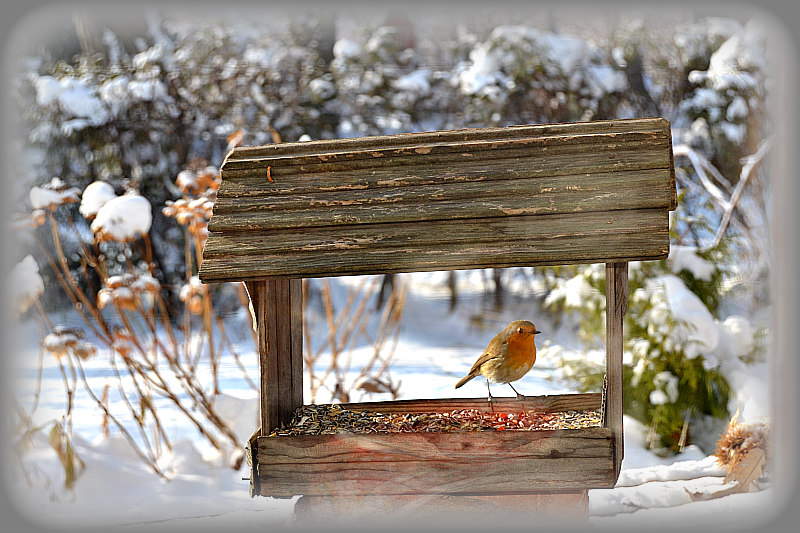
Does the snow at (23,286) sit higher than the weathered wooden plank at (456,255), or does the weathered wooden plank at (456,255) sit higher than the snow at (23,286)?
the weathered wooden plank at (456,255)

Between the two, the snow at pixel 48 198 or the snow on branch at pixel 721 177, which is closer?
the snow at pixel 48 198

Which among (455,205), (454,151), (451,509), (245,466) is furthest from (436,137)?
(245,466)

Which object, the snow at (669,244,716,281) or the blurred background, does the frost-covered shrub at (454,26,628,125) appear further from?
the snow at (669,244,716,281)

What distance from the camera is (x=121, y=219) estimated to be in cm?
206

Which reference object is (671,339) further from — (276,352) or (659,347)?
(276,352)

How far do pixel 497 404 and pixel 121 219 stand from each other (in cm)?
131

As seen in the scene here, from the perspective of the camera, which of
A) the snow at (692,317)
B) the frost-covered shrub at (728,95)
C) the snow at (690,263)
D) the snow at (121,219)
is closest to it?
the snow at (121,219)

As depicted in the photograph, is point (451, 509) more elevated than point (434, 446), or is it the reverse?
point (434, 446)

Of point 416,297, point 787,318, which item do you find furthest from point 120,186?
point 787,318

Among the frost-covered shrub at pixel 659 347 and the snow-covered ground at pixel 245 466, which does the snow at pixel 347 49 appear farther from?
the frost-covered shrub at pixel 659 347

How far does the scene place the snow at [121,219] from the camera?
205cm

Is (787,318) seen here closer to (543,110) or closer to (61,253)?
(543,110)

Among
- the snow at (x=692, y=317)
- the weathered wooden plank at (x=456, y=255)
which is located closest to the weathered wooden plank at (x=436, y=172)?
the weathered wooden plank at (x=456, y=255)

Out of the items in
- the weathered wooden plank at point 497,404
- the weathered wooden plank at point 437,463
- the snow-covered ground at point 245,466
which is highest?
the weathered wooden plank at point 437,463
